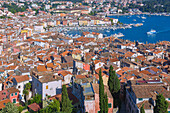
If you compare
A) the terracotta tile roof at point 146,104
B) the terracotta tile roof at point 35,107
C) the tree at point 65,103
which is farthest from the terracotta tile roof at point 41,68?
the terracotta tile roof at point 146,104

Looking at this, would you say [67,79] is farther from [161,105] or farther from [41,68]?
[161,105]

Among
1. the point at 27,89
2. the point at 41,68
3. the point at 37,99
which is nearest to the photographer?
the point at 37,99

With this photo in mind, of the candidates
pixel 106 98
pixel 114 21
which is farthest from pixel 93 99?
pixel 114 21

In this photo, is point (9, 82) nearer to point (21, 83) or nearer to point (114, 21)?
point (21, 83)

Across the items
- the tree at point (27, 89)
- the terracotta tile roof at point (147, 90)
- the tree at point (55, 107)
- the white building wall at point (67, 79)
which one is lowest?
the tree at point (27, 89)

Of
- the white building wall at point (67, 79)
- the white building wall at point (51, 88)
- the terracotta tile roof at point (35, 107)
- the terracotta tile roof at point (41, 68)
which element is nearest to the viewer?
the terracotta tile roof at point (35, 107)

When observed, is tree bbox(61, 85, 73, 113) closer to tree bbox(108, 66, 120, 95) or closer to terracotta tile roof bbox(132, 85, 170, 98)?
tree bbox(108, 66, 120, 95)

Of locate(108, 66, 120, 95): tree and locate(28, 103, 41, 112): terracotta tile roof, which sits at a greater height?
locate(108, 66, 120, 95): tree

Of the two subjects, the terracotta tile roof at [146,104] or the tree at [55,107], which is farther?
the tree at [55,107]

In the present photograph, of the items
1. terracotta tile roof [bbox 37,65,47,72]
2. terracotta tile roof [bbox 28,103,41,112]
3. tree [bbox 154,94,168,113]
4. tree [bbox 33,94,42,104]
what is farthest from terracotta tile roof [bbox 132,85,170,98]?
terracotta tile roof [bbox 37,65,47,72]

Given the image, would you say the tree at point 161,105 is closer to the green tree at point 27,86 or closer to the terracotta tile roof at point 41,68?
the green tree at point 27,86

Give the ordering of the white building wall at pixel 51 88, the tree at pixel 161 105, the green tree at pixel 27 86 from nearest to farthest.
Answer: the tree at pixel 161 105
the white building wall at pixel 51 88
the green tree at pixel 27 86

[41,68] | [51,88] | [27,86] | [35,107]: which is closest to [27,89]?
[27,86]
